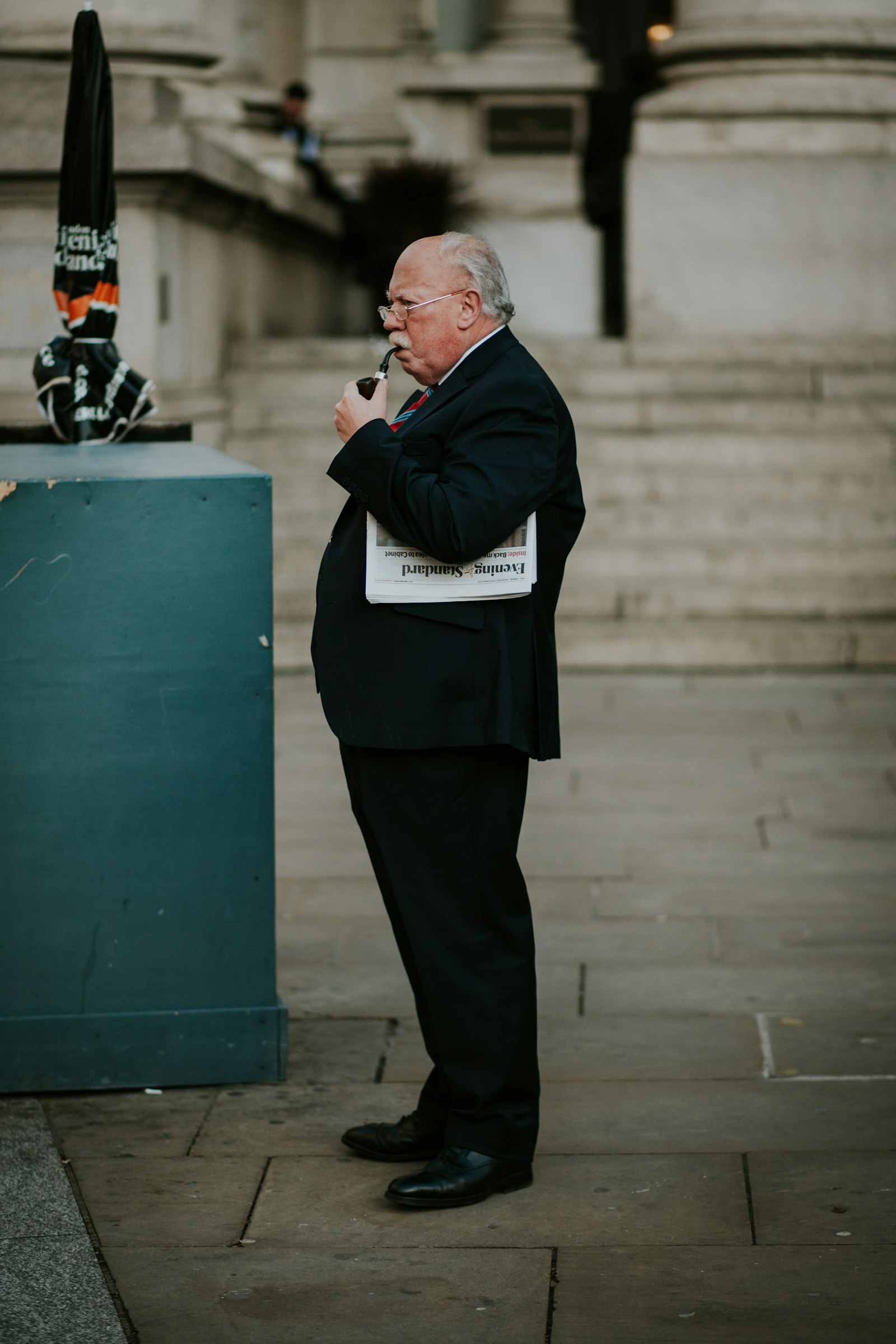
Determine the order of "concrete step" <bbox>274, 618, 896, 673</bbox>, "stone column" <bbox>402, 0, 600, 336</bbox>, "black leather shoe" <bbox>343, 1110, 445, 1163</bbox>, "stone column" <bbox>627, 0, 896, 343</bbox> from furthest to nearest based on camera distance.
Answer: "stone column" <bbox>402, 0, 600, 336</bbox>, "stone column" <bbox>627, 0, 896, 343</bbox>, "concrete step" <bbox>274, 618, 896, 673</bbox>, "black leather shoe" <bbox>343, 1110, 445, 1163</bbox>

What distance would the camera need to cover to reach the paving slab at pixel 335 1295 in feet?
9.96

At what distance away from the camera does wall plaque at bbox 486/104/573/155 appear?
15172mm

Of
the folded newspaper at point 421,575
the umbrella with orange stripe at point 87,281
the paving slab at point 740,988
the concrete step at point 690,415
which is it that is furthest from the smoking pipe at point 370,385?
the concrete step at point 690,415

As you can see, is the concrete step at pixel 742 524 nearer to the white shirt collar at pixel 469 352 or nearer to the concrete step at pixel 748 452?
the concrete step at pixel 748 452

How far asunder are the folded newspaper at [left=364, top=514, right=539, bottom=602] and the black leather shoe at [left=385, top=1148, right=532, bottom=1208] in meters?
1.13

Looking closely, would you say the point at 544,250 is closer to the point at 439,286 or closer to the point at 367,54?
the point at 367,54

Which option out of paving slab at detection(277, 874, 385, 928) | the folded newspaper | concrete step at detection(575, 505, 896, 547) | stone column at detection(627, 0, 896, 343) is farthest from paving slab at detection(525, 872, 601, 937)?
stone column at detection(627, 0, 896, 343)

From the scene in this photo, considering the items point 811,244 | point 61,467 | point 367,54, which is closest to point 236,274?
point 811,244

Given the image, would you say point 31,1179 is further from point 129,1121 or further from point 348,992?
point 348,992

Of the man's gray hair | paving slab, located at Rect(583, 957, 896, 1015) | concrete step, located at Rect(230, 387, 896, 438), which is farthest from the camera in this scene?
concrete step, located at Rect(230, 387, 896, 438)

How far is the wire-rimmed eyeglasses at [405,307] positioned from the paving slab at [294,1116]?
1.78 m

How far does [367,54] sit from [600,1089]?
1399 centimetres

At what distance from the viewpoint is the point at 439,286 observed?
132 inches

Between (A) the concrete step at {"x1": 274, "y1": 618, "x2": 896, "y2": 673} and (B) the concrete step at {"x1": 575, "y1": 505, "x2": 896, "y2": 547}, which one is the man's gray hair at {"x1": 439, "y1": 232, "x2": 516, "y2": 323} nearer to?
(A) the concrete step at {"x1": 274, "y1": 618, "x2": 896, "y2": 673}
